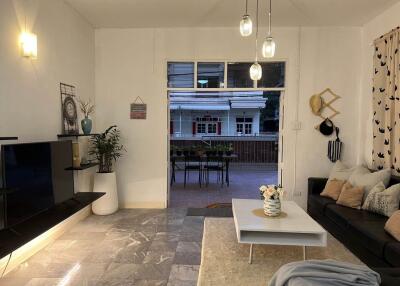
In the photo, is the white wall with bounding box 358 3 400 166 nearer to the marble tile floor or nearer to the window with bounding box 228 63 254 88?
the window with bounding box 228 63 254 88

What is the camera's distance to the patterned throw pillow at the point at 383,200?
3.21m

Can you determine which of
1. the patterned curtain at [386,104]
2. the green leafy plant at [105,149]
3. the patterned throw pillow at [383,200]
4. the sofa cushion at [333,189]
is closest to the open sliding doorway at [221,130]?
the sofa cushion at [333,189]

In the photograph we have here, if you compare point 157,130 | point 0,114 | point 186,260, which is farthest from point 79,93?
→ point 186,260

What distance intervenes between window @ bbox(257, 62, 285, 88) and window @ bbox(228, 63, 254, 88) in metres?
0.20

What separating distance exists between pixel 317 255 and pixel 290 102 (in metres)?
2.65

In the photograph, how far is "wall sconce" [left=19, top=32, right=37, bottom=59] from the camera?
10.2 ft

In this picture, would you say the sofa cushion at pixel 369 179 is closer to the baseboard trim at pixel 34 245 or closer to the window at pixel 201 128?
the baseboard trim at pixel 34 245

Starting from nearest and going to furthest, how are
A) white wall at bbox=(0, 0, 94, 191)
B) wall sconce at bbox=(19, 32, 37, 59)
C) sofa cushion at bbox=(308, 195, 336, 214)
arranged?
white wall at bbox=(0, 0, 94, 191) < wall sconce at bbox=(19, 32, 37, 59) < sofa cushion at bbox=(308, 195, 336, 214)

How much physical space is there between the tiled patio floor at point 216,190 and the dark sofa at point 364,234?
2076 millimetres

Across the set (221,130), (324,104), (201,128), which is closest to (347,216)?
(324,104)

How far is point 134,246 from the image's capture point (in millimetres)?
3572

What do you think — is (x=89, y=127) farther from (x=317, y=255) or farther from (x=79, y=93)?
(x=317, y=255)

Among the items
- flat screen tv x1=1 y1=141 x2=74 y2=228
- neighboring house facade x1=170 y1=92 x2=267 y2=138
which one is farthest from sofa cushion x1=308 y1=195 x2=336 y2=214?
neighboring house facade x1=170 y1=92 x2=267 y2=138

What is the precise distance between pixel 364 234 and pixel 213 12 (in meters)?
3.40
